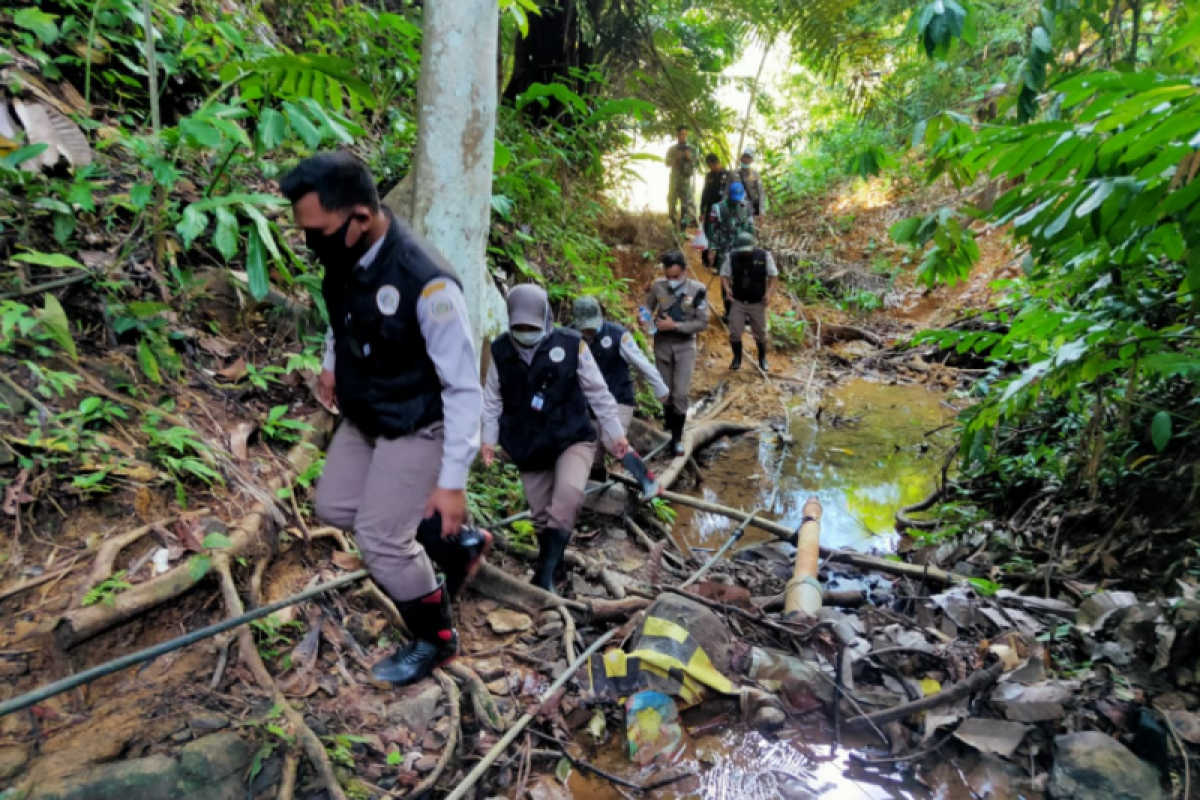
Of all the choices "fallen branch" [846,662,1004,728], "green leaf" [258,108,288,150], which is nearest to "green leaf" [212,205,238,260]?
"green leaf" [258,108,288,150]

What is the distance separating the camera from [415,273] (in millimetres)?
2348

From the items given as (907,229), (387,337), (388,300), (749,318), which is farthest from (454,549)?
(749,318)

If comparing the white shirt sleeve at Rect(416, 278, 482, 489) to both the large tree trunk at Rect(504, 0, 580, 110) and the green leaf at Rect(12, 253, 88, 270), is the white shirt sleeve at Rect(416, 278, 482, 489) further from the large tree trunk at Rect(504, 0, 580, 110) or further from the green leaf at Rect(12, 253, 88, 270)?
the large tree trunk at Rect(504, 0, 580, 110)

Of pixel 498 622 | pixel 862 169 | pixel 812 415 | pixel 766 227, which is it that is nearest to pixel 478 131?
pixel 862 169

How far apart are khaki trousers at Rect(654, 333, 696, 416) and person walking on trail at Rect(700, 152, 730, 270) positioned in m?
5.26

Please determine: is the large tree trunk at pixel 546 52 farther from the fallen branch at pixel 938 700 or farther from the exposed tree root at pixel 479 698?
the fallen branch at pixel 938 700

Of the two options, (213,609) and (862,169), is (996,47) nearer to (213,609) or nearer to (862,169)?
(862,169)

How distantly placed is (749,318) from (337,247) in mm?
8066

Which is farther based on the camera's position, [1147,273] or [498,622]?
[1147,273]

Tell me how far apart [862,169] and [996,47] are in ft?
42.3

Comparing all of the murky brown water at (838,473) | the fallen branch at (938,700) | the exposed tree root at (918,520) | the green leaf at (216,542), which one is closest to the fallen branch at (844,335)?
the murky brown water at (838,473)

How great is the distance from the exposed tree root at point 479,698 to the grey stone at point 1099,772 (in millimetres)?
2259

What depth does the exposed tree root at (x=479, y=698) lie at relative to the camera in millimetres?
2742

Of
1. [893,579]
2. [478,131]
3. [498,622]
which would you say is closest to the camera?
[498,622]
